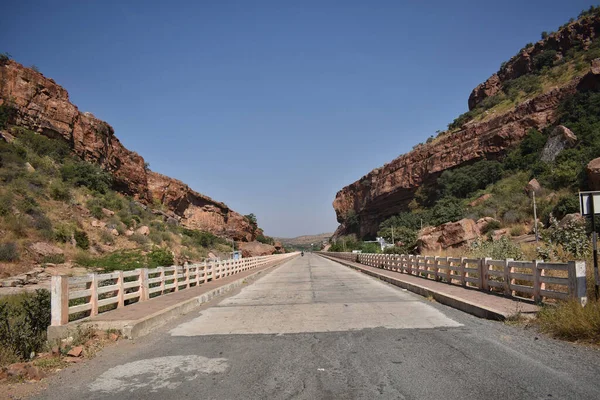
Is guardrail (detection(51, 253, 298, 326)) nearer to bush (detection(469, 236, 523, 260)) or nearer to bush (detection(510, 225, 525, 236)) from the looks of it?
bush (detection(469, 236, 523, 260))

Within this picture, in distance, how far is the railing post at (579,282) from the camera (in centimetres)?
852

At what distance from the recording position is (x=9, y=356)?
7.02m

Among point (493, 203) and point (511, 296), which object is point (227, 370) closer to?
point (511, 296)

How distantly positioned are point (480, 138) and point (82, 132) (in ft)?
197

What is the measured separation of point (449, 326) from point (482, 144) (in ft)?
235

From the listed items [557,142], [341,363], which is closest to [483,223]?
[557,142]

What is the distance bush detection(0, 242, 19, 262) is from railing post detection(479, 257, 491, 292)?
72.1ft

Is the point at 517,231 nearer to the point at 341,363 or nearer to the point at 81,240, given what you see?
the point at 81,240

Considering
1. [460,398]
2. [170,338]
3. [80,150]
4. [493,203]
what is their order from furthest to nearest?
[493,203] → [80,150] → [170,338] → [460,398]

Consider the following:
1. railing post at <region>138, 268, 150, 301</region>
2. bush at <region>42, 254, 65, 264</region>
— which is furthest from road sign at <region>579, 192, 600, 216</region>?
bush at <region>42, 254, 65, 264</region>

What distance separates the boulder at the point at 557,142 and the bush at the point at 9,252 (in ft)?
178

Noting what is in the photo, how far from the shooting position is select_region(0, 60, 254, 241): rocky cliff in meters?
41.1

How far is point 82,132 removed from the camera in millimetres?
47750

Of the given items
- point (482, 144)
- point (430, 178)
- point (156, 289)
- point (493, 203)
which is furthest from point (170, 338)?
point (430, 178)
